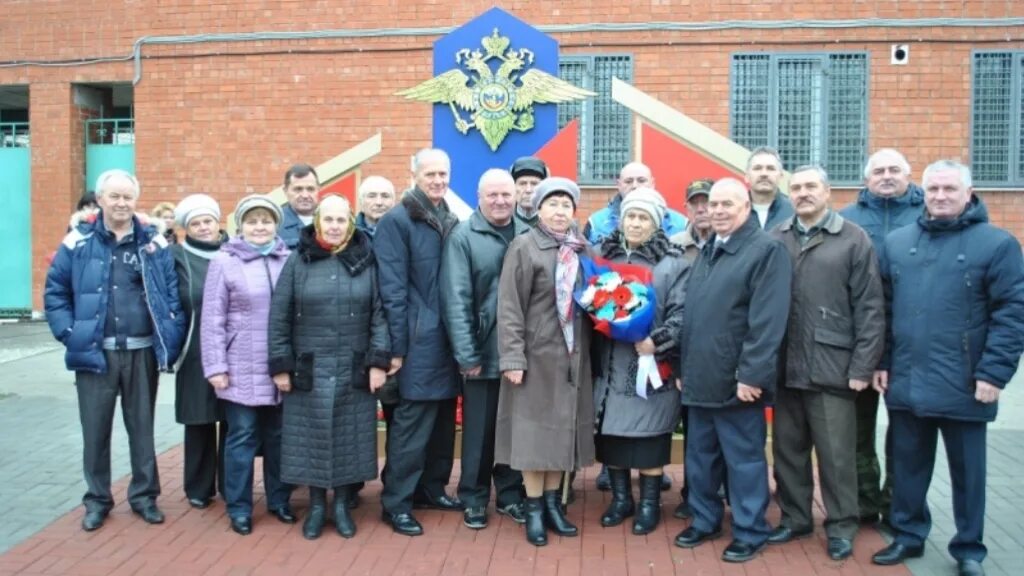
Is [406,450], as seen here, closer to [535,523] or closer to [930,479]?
[535,523]

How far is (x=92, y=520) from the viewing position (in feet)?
15.7

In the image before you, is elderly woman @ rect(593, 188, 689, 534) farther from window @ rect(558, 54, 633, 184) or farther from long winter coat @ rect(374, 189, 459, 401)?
window @ rect(558, 54, 633, 184)

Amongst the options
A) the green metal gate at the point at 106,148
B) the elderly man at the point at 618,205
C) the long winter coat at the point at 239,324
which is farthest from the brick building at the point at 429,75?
the long winter coat at the point at 239,324

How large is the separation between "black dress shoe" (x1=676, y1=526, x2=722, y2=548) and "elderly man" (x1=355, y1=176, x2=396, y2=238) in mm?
2629

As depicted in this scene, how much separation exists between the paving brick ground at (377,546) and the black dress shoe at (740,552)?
0.17ft

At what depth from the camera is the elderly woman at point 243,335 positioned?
4.68 m

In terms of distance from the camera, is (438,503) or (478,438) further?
(438,503)

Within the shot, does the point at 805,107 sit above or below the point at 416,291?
above

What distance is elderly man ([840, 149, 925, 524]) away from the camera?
15.7ft

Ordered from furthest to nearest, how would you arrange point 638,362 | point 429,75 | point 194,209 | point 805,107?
point 429,75, point 805,107, point 194,209, point 638,362

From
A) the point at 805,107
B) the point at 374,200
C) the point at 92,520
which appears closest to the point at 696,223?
the point at 374,200

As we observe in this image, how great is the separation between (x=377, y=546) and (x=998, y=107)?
9.08 metres

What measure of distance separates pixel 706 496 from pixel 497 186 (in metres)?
1.88

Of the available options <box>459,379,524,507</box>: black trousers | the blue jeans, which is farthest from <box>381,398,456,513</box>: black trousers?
the blue jeans
